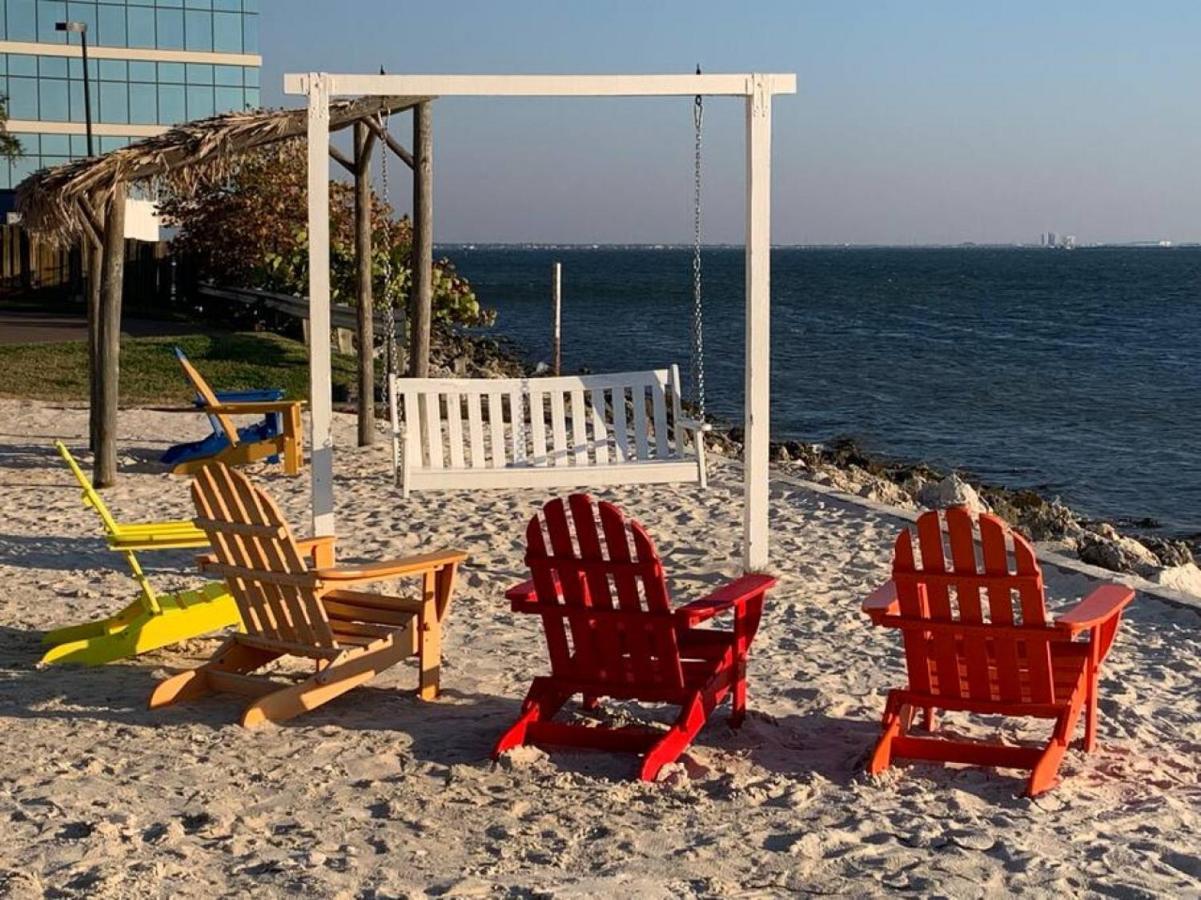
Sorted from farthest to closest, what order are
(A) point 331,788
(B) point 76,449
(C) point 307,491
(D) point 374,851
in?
(B) point 76,449
(C) point 307,491
(A) point 331,788
(D) point 374,851

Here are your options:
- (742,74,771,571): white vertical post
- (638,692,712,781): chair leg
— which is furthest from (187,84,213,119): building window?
(638,692,712,781): chair leg

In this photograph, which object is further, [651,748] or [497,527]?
[497,527]

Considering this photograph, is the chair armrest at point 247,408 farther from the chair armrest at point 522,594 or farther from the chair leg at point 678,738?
the chair leg at point 678,738

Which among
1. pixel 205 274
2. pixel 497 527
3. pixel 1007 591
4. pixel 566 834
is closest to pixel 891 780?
pixel 1007 591

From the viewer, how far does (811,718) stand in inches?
245

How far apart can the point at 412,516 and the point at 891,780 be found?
563 centimetres

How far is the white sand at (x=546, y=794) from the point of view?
4562 mm

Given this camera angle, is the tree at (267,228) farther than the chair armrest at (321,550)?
Yes

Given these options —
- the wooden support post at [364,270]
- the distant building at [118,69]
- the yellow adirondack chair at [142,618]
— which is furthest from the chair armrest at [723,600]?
the distant building at [118,69]

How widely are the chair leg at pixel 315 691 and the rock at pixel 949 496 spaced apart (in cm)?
814

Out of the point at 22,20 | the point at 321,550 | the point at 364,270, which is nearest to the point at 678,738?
the point at 321,550

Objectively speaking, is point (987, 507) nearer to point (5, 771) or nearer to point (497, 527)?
point (497, 527)

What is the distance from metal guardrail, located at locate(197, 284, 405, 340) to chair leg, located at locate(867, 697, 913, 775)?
10492 mm

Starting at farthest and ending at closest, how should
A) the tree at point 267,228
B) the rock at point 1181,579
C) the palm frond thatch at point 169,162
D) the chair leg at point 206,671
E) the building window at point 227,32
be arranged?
the building window at point 227,32 < the tree at point 267,228 < the palm frond thatch at point 169,162 < the rock at point 1181,579 < the chair leg at point 206,671
